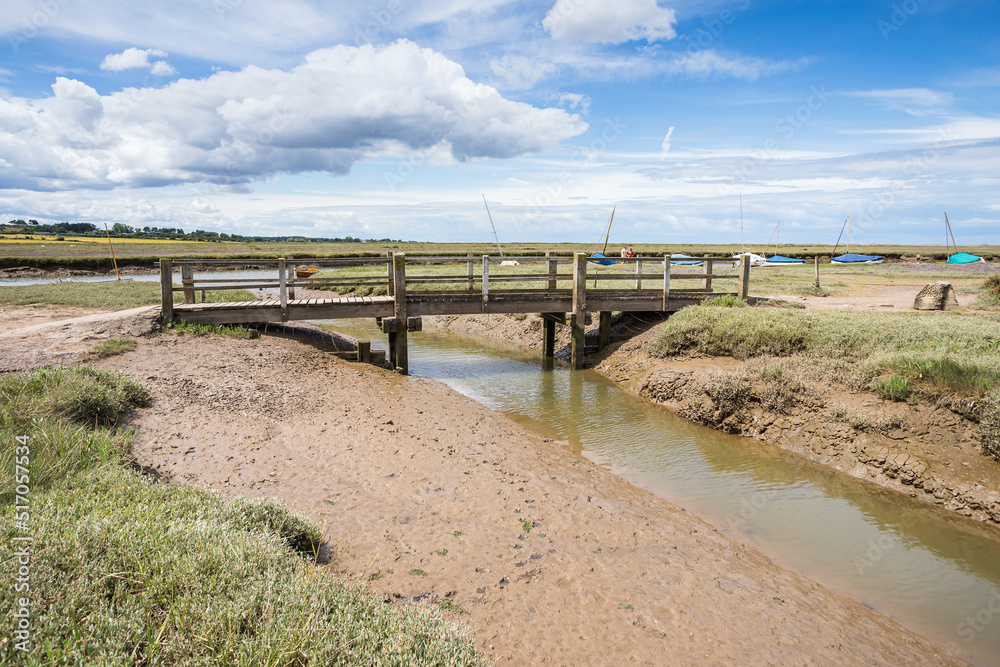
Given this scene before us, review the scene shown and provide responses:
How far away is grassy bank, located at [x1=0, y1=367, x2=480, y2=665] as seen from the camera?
279cm

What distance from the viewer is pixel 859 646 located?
4.59 metres

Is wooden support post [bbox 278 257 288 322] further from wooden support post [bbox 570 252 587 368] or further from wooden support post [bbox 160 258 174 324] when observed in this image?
wooden support post [bbox 570 252 587 368]

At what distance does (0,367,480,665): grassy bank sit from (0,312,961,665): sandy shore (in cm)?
93

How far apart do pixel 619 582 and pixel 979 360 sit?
8.80 metres

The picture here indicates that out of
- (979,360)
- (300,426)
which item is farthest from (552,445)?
(979,360)

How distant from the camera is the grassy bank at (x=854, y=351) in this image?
8758 mm

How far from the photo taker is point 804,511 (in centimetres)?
762

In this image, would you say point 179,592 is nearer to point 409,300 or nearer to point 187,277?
point 409,300

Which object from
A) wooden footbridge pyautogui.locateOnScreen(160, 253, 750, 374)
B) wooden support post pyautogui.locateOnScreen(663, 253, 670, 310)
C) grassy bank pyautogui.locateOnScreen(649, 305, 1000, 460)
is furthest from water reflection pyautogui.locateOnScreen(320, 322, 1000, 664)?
wooden support post pyautogui.locateOnScreen(663, 253, 670, 310)

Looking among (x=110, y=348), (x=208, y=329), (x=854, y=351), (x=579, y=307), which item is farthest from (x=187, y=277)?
(x=854, y=351)

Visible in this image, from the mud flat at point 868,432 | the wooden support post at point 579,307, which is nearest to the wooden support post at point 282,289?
the wooden support post at point 579,307

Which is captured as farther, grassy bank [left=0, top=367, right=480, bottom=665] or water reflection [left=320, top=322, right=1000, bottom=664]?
water reflection [left=320, top=322, right=1000, bottom=664]

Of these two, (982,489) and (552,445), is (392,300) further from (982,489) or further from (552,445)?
(982,489)

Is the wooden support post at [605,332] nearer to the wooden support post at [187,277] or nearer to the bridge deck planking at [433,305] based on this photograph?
the bridge deck planking at [433,305]
